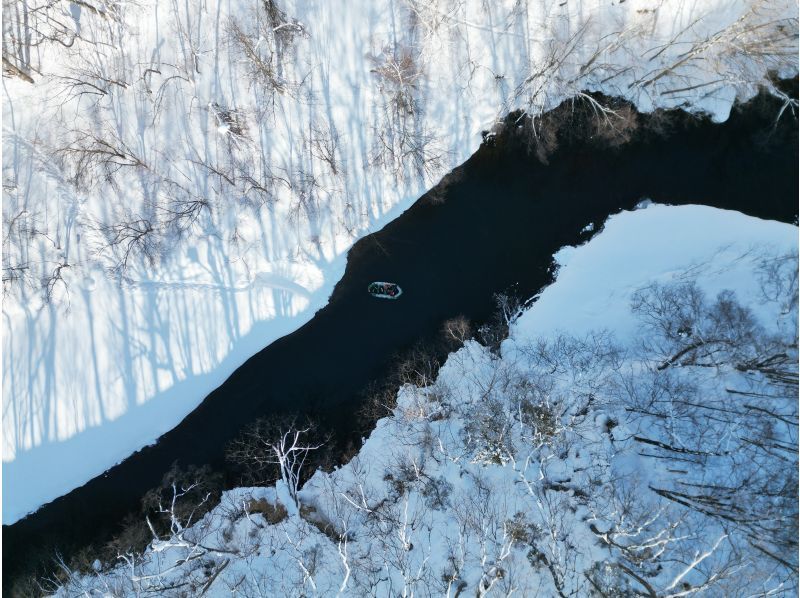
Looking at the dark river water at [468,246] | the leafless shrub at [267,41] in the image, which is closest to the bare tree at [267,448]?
the dark river water at [468,246]

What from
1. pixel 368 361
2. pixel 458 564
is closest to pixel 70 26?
pixel 368 361

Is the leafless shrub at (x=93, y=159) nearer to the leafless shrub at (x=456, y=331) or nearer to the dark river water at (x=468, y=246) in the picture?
the dark river water at (x=468, y=246)

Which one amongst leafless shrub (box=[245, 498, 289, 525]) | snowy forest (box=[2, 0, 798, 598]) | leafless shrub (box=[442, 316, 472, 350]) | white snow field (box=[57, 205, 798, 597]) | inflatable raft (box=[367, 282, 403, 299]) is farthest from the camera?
inflatable raft (box=[367, 282, 403, 299])

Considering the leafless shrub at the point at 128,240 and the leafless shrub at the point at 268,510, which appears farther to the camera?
the leafless shrub at the point at 128,240

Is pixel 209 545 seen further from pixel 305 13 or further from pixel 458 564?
pixel 305 13

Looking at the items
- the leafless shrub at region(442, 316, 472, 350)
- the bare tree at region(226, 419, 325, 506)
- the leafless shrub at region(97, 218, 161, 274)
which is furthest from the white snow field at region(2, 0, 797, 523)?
the leafless shrub at region(442, 316, 472, 350)

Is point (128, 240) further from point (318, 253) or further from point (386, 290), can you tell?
point (386, 290)

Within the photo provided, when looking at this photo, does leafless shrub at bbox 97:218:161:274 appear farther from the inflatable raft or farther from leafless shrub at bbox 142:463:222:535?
the inflatable raft
